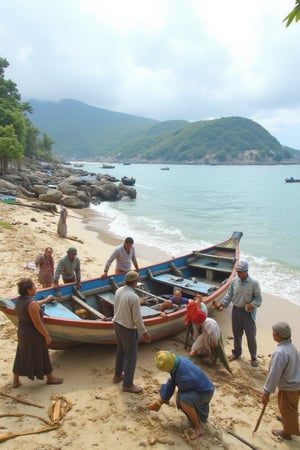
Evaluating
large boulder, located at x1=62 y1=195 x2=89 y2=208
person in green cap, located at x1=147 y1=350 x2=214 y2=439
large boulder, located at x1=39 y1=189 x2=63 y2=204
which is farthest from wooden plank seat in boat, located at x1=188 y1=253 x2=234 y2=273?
large boulder, located at x1=39 y1=189 x2=63 y2=204

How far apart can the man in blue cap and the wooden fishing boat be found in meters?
1.11

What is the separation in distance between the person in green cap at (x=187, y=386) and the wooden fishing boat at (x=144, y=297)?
202 cm

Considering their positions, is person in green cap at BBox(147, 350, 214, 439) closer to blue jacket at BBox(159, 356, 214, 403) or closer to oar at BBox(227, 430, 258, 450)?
blue jacket at BBox(159, 356, 214, 403)

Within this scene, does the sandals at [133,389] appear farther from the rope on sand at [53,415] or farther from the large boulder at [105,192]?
the large boulder at [105,192]

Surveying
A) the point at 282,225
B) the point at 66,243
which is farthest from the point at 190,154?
the point at 66,243

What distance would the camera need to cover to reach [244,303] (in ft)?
20.9

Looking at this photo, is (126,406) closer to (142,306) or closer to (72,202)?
(142,306)

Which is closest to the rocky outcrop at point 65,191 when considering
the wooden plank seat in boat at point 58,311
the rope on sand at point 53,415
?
the wooden plank seat in boat at point 58,311

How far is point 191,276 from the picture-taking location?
10.9 metres

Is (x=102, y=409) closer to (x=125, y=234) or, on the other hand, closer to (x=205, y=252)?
(x=205, y=252)

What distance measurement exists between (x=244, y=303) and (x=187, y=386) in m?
2.48

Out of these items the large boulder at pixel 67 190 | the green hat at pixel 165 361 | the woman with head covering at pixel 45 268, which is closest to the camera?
the green hat at pixel 165 361

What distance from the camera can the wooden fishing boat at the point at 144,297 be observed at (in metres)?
5.93

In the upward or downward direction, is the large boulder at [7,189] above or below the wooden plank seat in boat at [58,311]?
above
